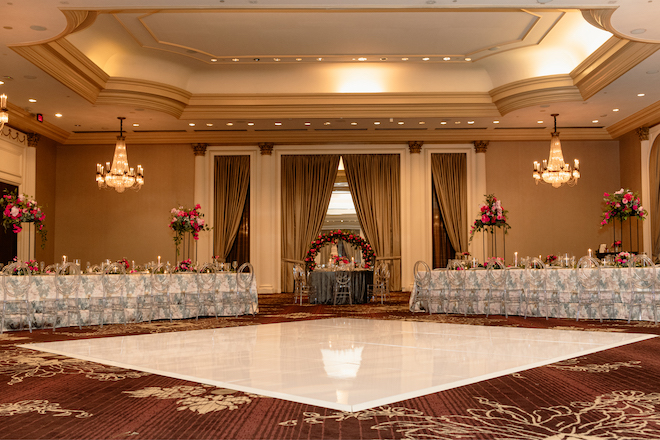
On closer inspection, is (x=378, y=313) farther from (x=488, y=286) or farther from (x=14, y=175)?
(x=14, y=175)

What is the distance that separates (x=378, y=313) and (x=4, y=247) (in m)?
7.89

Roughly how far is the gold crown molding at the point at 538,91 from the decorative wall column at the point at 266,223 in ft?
18.6

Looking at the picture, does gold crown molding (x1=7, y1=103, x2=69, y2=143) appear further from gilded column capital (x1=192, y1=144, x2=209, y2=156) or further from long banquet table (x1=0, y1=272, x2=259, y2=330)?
long banquet table (x1=0, y1=272, x2=259, y2=330)

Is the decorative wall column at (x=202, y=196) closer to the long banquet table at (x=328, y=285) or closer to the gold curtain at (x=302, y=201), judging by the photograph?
the gold curtain at (x=302, y=201)

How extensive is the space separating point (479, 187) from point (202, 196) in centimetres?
668

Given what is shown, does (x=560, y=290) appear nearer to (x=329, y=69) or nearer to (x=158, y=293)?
(x=158, y=293)

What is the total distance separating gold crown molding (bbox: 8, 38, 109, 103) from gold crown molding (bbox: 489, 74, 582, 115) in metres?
7.62

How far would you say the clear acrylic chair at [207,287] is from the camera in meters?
8.98

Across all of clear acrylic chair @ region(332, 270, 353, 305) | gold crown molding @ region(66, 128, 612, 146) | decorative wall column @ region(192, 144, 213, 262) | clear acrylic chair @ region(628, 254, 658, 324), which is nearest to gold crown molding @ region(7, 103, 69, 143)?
gold crown molding @ region(66, 128, 612, 146)

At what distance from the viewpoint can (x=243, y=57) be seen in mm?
11344

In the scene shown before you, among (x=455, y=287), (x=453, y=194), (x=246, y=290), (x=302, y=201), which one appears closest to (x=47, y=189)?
(x=302, y=201)

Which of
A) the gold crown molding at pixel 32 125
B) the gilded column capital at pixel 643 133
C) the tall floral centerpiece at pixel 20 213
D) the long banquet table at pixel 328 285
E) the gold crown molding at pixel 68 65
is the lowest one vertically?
the long banquet table at pixel 328 285

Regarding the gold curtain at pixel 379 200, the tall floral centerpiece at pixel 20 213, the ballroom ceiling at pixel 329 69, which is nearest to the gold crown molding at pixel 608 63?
the ballroom ceiling at pixel 329 69

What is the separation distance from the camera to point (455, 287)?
31.0 feet
